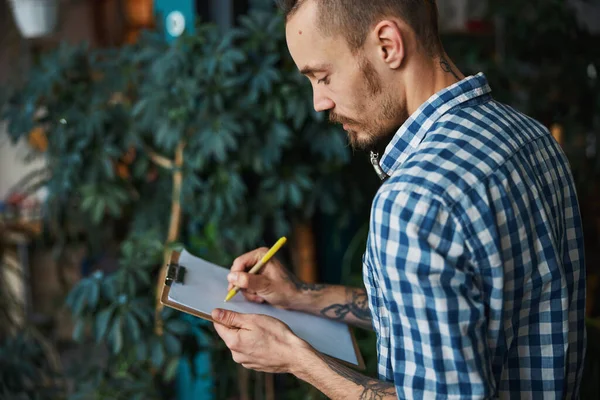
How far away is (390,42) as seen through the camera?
0.96 metres

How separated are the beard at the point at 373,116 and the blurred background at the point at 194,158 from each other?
39.4 inches

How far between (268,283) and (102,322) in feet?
2.54

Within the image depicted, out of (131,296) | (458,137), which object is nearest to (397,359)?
(458,137)

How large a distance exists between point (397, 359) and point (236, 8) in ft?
6.19

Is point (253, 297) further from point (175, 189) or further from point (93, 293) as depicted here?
point (175, 189)

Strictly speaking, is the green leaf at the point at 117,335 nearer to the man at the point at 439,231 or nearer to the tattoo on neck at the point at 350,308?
the tattoo on neck at the point at 350,308

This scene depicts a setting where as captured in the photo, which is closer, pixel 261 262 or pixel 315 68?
pixel 315 68

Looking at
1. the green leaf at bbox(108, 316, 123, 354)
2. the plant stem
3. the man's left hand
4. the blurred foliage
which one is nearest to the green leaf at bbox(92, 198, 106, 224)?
the plant stem

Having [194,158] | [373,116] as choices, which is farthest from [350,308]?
[194,158]

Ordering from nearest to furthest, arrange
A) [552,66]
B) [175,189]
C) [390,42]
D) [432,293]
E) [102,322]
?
[432,293]
[390,42]
[102,322]
[175,189]
[552,66]

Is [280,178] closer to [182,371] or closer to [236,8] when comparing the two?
[236,8]

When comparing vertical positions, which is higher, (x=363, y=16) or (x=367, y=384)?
(x=363, y=16)

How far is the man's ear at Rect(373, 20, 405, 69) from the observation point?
3.15 ft

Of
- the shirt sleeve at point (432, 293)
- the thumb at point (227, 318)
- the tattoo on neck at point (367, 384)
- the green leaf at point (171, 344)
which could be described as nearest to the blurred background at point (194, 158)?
the green leaf at point (171, 344)
